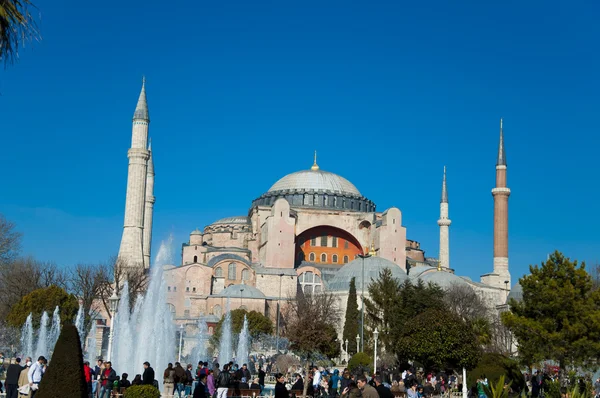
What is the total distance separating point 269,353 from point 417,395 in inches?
949

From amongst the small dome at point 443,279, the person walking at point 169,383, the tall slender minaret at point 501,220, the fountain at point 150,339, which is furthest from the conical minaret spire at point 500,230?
the person walking at point 169,383

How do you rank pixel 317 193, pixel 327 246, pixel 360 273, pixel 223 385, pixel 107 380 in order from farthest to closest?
pixel 317 193, pixel 327 246, pixel 360 273, pixel 107 380, pixel 223 385

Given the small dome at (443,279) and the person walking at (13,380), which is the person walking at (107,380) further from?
the small dome at (443,279)

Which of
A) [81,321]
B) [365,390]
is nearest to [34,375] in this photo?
[365,390]

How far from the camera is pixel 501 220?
50938 mm

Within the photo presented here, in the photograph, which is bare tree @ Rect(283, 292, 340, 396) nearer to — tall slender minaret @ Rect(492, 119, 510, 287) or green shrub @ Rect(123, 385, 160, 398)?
tall slender minaret @ Rect(492, 119, 510, 287)

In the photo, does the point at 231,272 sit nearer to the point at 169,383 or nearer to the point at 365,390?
the point at 169,383

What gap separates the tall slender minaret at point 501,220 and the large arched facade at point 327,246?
9.65 meters

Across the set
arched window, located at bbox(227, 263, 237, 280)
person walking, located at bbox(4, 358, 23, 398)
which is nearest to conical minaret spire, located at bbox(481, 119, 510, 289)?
arched window, located at bbox(227, 263, 237, 280)

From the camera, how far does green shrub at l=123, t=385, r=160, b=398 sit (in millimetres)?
12461

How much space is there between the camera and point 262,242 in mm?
54906

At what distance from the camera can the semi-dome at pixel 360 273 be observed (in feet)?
156

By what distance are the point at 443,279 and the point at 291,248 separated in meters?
10.1

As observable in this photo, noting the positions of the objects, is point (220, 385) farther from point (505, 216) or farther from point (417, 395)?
point (505, 216)
